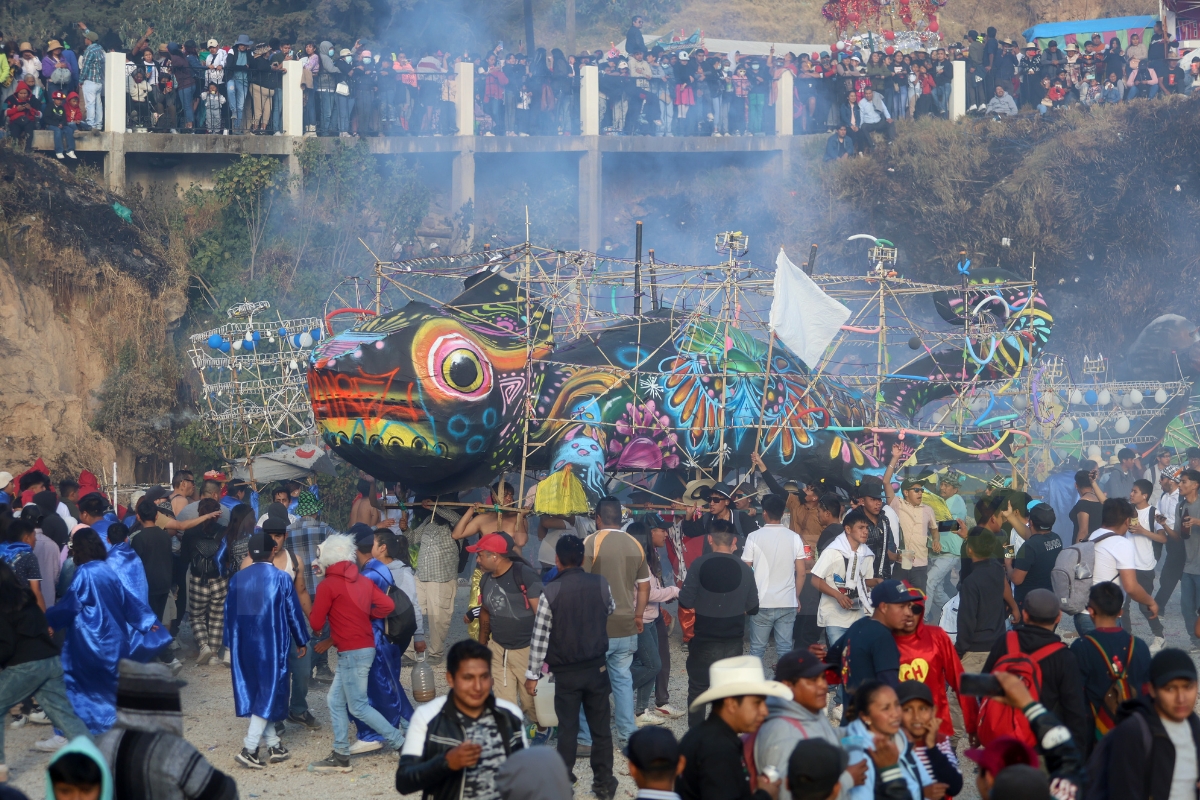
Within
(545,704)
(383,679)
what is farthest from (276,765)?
(545,704)

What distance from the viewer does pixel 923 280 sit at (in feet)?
73.3

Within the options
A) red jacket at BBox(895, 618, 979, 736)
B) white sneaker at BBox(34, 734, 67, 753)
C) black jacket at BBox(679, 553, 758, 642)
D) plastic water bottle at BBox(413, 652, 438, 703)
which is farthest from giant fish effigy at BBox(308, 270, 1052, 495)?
red jacket at BBox(895, 618, 979, 736)

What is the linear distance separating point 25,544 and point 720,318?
592 cm

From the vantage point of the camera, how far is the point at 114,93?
1870 cm

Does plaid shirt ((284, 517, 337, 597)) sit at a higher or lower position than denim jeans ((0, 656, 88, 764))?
higher

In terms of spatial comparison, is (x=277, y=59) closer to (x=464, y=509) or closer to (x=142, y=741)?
(x=464, y=509)

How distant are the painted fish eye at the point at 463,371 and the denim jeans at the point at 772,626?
3048 millimetres

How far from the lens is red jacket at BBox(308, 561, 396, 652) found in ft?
25.0

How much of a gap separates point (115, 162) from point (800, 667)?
16.3 meters

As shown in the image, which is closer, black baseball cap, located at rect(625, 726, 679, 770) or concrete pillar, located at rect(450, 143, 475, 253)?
black baseball cap, located at rect(625, 726, 679, 770)

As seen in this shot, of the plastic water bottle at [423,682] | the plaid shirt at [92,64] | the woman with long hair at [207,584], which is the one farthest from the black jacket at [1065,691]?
the plaid shirt at [92,64]

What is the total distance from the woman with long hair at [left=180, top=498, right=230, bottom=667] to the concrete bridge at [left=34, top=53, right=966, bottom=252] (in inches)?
406

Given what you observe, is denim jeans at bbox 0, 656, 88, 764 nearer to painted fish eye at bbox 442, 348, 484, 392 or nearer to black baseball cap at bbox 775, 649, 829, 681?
painted fish eye at bbox 442, 348, 484, 392

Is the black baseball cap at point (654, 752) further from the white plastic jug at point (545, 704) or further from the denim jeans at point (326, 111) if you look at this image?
the denim jeans at point (326, 111)
